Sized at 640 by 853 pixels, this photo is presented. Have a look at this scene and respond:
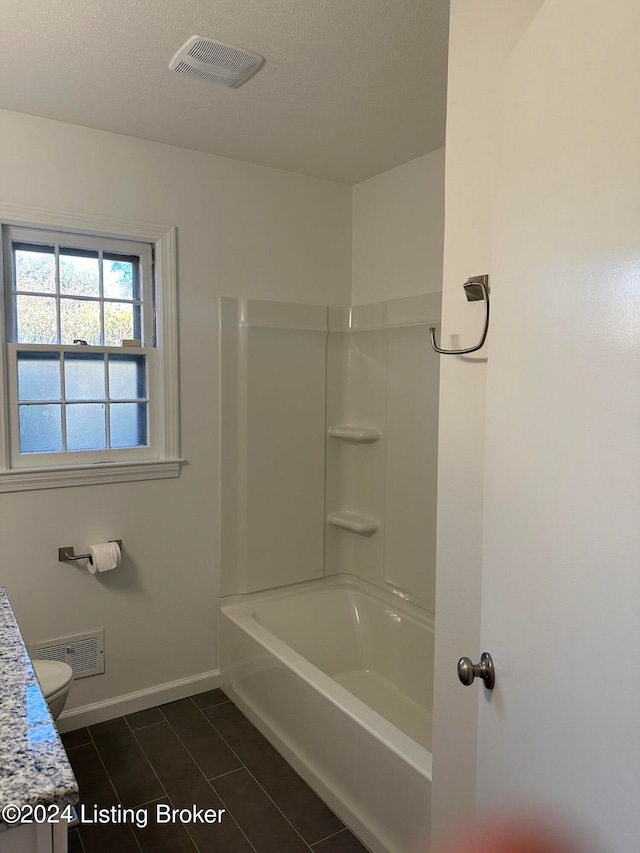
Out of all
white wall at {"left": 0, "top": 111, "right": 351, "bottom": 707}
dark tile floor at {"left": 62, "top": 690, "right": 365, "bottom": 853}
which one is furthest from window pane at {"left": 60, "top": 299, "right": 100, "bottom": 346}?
dark tile floor at {"left": 62, "top": 690, "right": 365, "bottom": 853}

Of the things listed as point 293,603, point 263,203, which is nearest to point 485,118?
point 263,203

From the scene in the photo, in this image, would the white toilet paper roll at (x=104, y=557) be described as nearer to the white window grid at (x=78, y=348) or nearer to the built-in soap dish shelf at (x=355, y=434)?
the white window grid at (x=78, y=348)

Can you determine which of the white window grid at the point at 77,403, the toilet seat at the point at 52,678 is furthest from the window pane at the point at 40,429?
the toilet seat at the point at 52,678

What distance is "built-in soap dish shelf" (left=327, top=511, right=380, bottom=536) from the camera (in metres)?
3.15

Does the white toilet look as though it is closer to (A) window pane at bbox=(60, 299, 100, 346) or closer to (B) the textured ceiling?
(A) window pane at bbox=(60, 299, 100, 346)

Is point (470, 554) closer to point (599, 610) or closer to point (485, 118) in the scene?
point (599, 610)

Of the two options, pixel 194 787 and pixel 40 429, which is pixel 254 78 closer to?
pixel 40 429

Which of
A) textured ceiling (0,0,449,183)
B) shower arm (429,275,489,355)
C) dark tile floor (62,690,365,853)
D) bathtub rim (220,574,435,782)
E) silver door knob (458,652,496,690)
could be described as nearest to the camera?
silver door knob (458,652,496,690)

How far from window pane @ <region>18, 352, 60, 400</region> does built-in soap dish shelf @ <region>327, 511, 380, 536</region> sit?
60.3 inches

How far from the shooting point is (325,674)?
254 cm

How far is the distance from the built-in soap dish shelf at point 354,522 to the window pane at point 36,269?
179 cm

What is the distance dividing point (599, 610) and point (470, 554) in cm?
70

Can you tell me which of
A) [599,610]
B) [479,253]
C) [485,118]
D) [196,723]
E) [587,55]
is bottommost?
[196,723]

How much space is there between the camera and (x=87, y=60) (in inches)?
77.9
